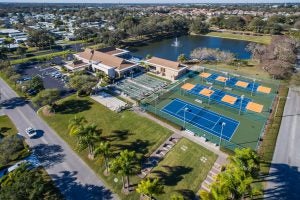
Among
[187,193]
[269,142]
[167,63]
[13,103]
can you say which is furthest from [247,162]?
[13,103]

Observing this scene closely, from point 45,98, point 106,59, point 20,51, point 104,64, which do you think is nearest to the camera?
point 45,98

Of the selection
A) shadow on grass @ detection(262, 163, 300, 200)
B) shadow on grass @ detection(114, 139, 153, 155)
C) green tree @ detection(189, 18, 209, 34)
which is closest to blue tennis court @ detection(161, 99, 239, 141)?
shadow on grass @ detection(262, 163, 300, 200)

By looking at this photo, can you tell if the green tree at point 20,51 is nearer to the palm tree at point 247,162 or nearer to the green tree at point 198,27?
the palm tree at point 247,162

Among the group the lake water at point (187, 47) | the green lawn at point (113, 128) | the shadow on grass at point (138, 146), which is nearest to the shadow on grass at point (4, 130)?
the green lawn at point (113, 128)

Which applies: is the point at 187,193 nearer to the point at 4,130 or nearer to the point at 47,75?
the point at 4,130

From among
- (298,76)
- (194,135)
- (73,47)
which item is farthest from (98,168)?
(73,47)

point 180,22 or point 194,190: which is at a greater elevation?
point 180,22

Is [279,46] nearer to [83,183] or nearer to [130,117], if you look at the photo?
[130,117]
